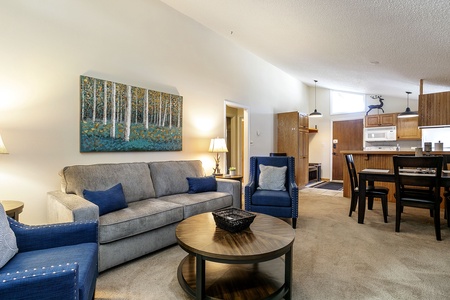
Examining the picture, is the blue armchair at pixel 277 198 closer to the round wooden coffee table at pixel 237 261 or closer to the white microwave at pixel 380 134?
the round wooden coffee table at pixel 237 261

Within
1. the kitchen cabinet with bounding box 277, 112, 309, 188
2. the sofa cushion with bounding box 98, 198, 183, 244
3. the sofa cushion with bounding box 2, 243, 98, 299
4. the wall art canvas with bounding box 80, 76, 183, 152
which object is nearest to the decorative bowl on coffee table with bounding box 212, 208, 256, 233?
the sofa cushion with bounding box 98, 198, 183, 244

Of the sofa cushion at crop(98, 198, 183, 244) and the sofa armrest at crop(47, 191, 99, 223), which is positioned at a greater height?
the sofa armrest at crop(47, 191, 99, 223)

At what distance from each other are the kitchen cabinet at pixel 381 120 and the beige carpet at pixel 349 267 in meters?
4.19

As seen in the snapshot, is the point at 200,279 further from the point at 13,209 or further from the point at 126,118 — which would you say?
the point at 126,118

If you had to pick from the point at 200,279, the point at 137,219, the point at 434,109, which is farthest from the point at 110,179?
the point at 434,109

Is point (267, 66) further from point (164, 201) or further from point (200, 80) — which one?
point (164, 201)

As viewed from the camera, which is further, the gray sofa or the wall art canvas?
the wall art canvas

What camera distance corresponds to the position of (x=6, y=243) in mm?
1345

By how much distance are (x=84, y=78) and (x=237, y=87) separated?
316cm

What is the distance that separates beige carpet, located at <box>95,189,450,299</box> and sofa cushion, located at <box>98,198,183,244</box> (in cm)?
32

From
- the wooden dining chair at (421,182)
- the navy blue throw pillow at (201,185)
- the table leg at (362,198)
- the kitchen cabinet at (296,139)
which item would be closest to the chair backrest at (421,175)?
the wooden dining chair at (421,182)

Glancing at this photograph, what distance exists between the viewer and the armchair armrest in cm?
156

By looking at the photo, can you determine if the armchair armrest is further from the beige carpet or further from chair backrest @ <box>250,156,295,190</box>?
chair backrest @ <box>250,156,295,190</box>

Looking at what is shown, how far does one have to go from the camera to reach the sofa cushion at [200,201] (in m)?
2.85
